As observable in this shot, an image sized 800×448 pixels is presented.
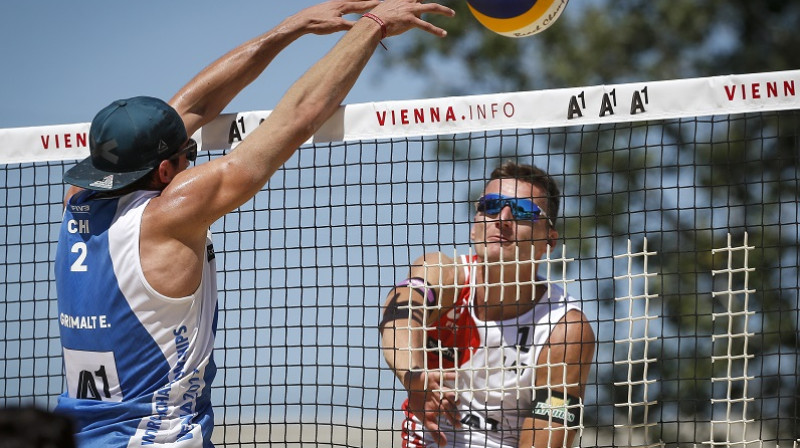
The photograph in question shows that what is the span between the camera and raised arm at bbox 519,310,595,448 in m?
5.40

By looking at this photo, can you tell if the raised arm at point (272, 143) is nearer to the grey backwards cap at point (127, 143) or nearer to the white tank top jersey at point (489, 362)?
the grey backwards cap at point (127, 143)

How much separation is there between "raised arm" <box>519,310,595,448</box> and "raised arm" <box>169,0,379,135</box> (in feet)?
6.48

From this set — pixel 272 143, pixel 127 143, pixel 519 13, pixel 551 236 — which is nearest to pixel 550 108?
pixel 519 13

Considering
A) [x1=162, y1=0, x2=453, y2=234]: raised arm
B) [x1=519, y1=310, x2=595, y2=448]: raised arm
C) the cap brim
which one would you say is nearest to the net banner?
[x1=162, y1=0, x2=453, y2=234]: raised arm

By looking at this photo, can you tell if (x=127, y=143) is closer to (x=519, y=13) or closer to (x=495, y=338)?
(x=519, y=13)

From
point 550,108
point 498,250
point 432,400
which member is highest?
point 550,108

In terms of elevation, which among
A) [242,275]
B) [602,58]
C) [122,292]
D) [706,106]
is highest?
[602,58]

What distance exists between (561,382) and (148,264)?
241 centimetres

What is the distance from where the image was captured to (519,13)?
17.8 ft

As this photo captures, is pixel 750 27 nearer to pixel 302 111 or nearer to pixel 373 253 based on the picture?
pixel 373 253

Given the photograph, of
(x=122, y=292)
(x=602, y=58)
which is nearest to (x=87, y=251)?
(x=122, y=292)

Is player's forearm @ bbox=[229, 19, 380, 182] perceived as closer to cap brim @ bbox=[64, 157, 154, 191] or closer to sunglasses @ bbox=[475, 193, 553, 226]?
cap brim @ bbox=[64, 157, 154, 191]

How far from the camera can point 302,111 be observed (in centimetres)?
434

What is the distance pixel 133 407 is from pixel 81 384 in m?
0.27
